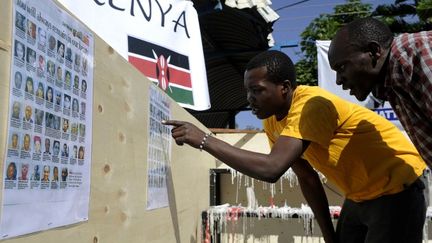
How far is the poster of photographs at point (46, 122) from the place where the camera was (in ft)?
3.82

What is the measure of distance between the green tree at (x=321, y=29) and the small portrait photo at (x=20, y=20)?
11.0m

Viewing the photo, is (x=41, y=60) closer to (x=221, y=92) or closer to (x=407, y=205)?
(x=407, y=205)

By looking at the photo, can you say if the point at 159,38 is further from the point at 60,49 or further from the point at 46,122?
the point at 46,122

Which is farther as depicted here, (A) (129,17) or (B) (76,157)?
(A) (129,17)

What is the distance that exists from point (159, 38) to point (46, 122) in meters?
A: 2.33

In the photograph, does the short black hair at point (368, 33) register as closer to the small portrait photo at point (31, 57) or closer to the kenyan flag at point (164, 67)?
the small portrait photo at point (31, 57)

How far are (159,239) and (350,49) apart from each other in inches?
56.9

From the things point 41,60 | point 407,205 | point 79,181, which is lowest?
point 407,205

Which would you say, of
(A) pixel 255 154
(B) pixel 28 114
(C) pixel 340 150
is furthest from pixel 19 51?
(C) pixel 340 150

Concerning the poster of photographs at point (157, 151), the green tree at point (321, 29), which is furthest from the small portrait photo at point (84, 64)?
the green tree at point (321, 29)

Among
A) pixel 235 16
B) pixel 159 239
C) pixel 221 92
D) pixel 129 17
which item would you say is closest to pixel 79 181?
Result: pixel 159 239

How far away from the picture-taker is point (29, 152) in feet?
4.00

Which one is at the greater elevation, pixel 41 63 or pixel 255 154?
pixel 41 63

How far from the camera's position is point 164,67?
3.49 m
